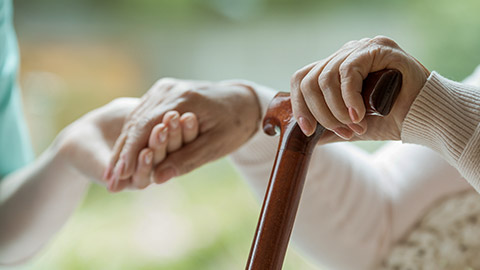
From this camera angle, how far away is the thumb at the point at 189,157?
0.69m

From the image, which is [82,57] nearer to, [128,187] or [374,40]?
[128,187]

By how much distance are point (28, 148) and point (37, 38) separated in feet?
6.52

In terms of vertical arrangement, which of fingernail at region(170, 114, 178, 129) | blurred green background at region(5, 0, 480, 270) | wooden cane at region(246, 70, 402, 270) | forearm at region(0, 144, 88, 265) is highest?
wooden cane at region(246, 70, 402, 270)

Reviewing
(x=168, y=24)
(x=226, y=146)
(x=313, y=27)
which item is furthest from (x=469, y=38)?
(x=226, y=146)

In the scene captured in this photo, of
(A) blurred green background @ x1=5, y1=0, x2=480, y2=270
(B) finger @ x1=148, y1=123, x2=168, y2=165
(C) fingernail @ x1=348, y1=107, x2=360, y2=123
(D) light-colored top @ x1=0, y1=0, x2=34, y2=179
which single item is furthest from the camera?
(A) blurred green background @ x1=5, y1=0, x2=480, y2=270

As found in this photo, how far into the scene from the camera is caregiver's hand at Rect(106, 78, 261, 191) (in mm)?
696

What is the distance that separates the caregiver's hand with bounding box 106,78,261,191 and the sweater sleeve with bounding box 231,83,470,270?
0.09 m

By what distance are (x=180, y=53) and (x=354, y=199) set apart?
2354 millimetres

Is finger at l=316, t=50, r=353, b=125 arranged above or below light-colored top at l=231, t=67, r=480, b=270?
above

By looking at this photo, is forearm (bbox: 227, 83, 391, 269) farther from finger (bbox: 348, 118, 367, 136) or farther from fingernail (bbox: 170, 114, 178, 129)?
finger (bbox: 348, 118, 367, 136)

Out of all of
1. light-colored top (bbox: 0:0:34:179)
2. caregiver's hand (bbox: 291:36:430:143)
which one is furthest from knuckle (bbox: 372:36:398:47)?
light-colored top (bbox: 0:0:34:179)

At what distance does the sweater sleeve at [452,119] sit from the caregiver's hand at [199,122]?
0.28m

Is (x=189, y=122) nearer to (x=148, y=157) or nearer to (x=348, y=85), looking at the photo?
(x=148, y=157)

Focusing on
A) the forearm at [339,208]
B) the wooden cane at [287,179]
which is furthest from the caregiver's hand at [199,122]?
the wooden cane at [287,179]
